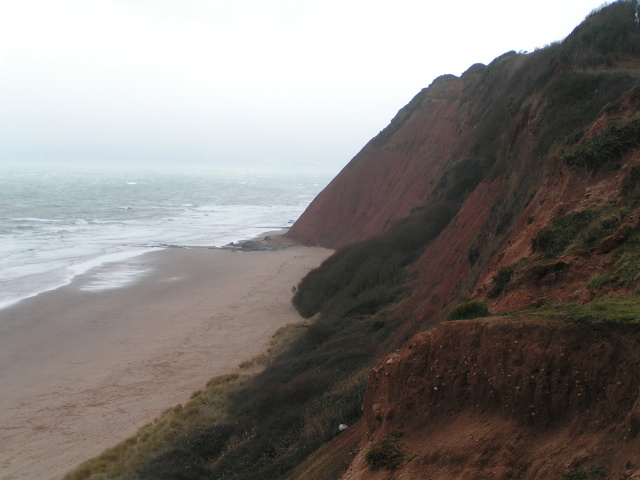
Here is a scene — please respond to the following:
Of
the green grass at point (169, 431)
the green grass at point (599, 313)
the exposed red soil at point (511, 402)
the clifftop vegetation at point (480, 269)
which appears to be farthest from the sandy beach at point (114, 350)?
the green grass at point (599, 313)

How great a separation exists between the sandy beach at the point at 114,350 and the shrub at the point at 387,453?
7.48 metres

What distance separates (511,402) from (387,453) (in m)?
1.26

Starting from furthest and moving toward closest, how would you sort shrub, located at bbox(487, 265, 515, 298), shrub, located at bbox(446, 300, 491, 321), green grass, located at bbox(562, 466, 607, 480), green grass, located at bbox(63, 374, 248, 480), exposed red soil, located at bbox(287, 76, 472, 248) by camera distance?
exposed red soil, located at bbox(287, 76, 472, 248) < green grass, located at bbox(63, 374, 248, 480) < shrub, located at bbox(487, 265, 515, 298) < shrub, located at bbox(446, 300, 491, 321) < green grass, located at bbox(562, 466, 607, 480)

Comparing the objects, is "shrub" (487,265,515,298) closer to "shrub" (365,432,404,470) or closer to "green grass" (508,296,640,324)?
"green grass" (508,296,640,324)

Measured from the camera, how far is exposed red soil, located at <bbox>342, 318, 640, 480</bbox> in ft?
12.8

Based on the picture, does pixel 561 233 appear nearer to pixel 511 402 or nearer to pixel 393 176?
pixel 511 402

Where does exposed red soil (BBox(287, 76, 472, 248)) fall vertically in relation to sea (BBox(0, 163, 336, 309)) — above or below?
above

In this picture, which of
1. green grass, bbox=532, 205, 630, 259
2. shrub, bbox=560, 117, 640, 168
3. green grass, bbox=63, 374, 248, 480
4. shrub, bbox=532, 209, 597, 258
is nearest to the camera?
green grass, bbox=532, 205, 630, 259

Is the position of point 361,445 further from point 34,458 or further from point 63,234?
point 63,234

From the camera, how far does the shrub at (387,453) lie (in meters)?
5.06

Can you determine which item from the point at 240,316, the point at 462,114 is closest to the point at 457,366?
the point at 240,316

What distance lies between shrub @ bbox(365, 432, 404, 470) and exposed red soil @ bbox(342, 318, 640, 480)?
0.23 feet

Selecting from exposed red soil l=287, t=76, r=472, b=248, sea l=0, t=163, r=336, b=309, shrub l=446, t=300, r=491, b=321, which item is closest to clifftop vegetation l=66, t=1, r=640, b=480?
shrub l=446, t=300, r=491, b=321

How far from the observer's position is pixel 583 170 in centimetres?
956
